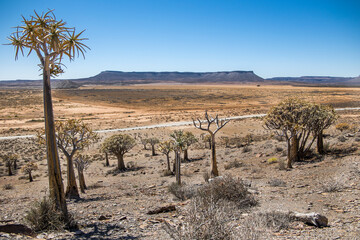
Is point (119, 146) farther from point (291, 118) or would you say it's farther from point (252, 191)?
point (252, 191)

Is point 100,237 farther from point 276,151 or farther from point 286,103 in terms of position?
point 276,151

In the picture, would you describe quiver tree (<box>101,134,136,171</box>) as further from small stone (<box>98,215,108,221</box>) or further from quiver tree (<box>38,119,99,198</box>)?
small stone (<box>98,215,108,221</box>)

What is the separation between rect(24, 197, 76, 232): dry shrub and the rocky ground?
43 cm

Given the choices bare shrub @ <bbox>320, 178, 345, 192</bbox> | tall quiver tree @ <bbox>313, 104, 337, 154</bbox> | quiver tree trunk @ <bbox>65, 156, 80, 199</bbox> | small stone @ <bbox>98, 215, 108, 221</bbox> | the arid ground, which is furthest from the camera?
tall quiver tree @ <bbox>313, 104, 337, 154</bbox>

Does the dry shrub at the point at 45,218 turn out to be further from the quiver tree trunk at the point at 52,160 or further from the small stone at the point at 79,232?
the small stone at the point at 79,232

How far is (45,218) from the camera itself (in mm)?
7234

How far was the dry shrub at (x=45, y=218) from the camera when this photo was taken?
278 inches

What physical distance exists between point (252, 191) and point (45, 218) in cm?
750

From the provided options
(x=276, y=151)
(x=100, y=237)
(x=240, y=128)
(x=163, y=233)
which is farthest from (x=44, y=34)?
(x=240, y=128)

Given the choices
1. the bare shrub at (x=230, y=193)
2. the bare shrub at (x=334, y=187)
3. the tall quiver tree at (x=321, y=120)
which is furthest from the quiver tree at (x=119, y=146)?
the bare shrub at (x=334, y=187)

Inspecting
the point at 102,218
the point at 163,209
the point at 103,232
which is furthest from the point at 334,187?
the point at 102,218

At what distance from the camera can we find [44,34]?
24.7 ft

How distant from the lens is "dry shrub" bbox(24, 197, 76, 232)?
7.07m

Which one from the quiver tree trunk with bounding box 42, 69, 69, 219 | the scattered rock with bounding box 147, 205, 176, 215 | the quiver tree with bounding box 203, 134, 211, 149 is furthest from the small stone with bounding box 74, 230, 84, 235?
the quiver tree with bounding box 203, 134, 211, 149
